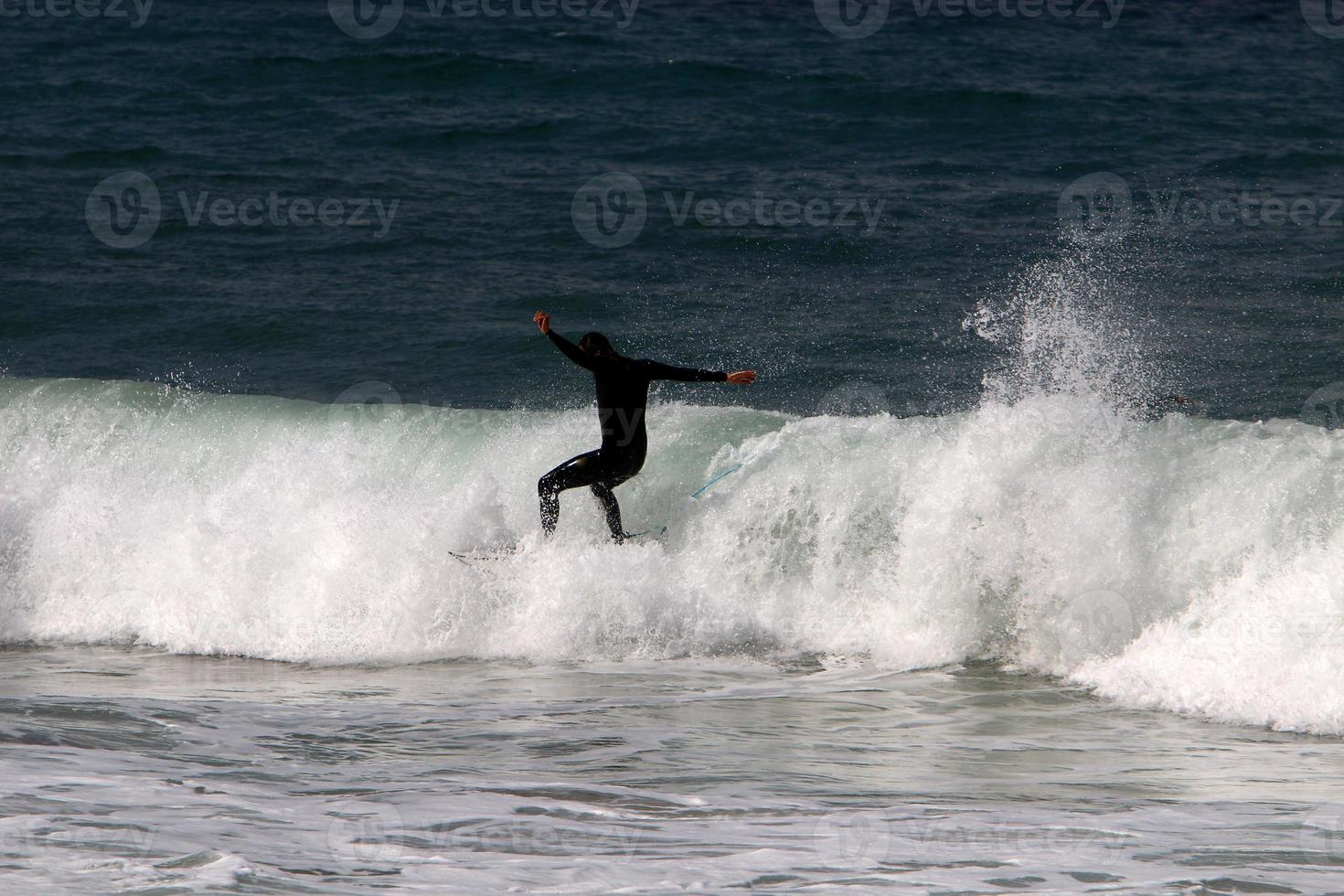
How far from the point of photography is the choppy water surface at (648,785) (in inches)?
228

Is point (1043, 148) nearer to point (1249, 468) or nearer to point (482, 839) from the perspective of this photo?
point (1249, 468)

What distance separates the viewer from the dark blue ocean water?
15.5m

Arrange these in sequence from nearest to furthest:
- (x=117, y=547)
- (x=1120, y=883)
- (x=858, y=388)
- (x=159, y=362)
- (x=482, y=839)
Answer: (x=1120, y=883) → (x=482, y=839) → (x=117, y=547) → (x=858, y=388) → (x=159, y=362)

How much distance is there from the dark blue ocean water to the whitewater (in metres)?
2.70

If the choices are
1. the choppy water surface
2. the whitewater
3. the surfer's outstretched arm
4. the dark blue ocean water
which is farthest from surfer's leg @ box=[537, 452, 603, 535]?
the dark blue ocean water

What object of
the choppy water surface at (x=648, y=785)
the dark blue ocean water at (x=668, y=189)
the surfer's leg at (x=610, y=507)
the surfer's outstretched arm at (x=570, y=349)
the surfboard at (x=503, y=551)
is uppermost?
the dark blue ocean water at (x=668, y=189)

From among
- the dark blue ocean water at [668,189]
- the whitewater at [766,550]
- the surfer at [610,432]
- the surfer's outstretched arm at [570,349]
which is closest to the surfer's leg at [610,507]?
the surfer at [610,432]

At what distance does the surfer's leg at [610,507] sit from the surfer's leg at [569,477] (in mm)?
95

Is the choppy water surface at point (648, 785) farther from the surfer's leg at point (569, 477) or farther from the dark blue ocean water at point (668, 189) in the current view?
the dark blue ocean water at point (668, 189)

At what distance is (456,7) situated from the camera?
95.2 ft

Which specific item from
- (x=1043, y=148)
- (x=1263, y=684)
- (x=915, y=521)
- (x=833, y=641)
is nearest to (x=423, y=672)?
(x=833, y=641)

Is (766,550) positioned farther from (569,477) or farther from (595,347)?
(595,347)

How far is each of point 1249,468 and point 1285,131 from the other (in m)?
12.7

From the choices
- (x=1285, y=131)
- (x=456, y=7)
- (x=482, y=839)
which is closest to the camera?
(x=482, y=839)
